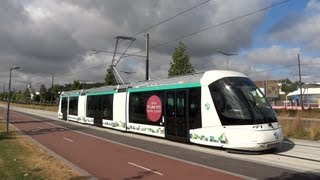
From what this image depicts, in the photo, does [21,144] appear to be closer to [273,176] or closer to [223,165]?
[223,165]

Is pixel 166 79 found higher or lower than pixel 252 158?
higher

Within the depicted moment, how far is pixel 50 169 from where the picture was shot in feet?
40.0

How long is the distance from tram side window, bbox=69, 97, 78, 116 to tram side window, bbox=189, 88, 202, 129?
2180cm

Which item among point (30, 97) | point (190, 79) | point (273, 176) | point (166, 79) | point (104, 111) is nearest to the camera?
point (273, 176)

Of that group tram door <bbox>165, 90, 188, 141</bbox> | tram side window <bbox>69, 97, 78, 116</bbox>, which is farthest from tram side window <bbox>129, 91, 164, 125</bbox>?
tram side window <bbox>69, 97, 78, 116</bbox>

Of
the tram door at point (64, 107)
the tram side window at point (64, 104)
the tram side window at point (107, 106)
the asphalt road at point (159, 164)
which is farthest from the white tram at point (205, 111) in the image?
the tram door at point (64, 107)

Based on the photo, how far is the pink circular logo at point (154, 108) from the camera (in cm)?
2101

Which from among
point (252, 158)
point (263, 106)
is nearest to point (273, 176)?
point (252, 158)

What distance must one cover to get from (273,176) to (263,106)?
534 centimetres

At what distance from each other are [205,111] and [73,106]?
24921 millimetres

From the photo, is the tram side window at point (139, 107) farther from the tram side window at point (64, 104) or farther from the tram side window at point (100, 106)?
the tram side window at point (64, 104)

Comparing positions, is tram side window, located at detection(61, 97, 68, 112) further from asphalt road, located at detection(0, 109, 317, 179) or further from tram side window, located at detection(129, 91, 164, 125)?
asphalt road, located at detection(0, 109, 317, 179)

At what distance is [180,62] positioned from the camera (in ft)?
143

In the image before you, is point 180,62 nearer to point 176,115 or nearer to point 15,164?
point 176,115
